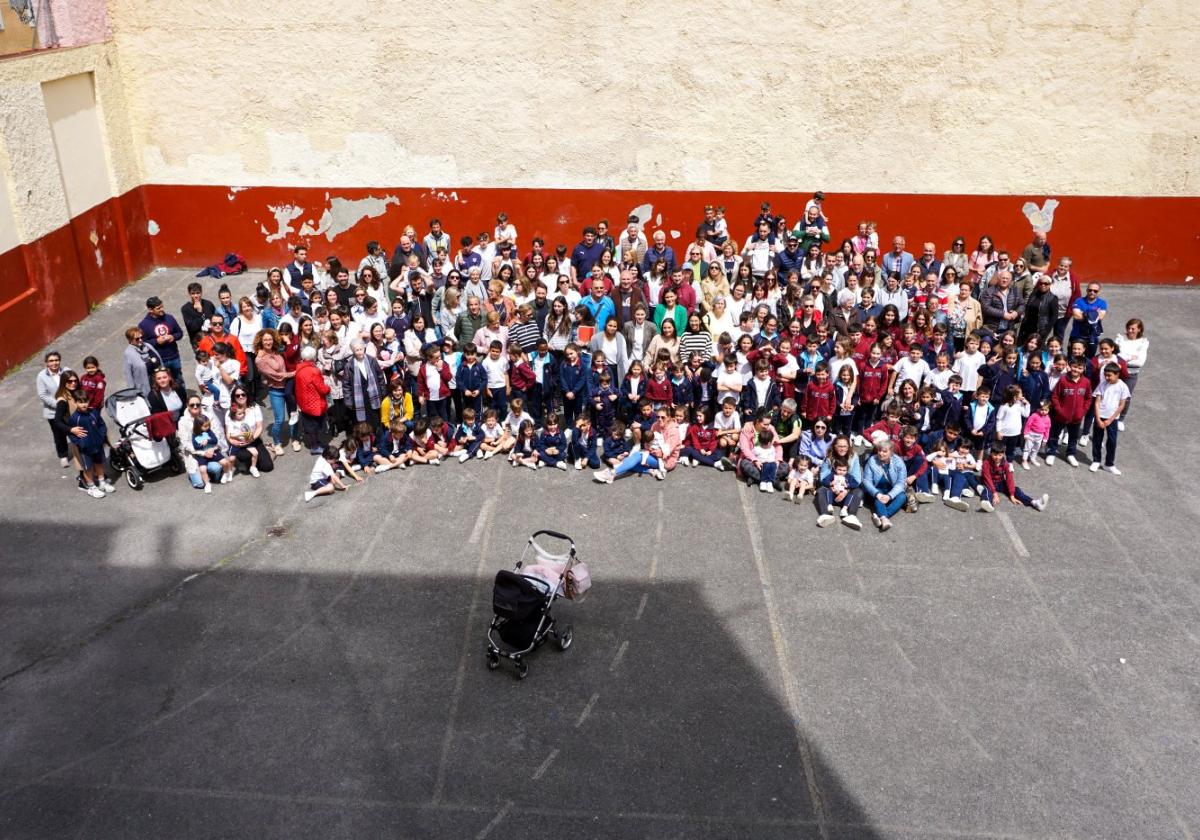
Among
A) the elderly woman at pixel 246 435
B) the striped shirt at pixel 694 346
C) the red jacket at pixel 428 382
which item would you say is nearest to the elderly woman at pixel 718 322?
the striped shirt at pixel 694 346

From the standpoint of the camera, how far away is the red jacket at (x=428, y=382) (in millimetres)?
12125

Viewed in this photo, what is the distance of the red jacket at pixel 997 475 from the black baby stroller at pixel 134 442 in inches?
389

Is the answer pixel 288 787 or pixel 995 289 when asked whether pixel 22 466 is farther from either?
pixel 995 289

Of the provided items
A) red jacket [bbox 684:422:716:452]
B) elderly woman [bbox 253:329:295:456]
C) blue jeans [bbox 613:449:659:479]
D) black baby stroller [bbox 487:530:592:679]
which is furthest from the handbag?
elderly woman [bbox 253:329:295:456]

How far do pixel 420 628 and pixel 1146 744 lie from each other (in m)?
6.42

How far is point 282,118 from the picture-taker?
17.2 meters

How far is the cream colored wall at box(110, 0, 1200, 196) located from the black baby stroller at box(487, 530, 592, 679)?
1044 centimetres

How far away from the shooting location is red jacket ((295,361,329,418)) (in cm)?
1168

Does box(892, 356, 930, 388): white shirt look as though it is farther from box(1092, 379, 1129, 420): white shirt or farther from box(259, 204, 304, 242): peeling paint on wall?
box(259, 204, 304, 242): peeling paint on wall

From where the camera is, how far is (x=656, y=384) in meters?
12.0

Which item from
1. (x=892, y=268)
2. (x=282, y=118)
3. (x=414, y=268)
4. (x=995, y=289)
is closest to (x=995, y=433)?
(x=995, y=289)

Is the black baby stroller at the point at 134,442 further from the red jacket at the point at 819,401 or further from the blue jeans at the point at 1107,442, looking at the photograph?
the blue jeans at the point at 1107,442

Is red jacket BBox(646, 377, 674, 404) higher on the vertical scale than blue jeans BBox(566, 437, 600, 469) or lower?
higher

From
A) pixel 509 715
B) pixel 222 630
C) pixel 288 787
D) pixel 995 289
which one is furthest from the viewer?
pixel 995 289
